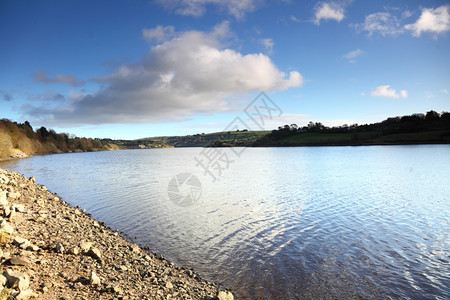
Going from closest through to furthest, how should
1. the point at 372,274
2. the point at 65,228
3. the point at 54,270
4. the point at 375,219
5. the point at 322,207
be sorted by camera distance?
the point at 54,270 < the point at 372,274 < the point at 65,228 < the point at 375,219 < the point at 322,207

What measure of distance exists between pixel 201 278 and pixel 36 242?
7.06m

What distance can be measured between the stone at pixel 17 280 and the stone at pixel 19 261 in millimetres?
1146

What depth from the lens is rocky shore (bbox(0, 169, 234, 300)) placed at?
7.16 meters

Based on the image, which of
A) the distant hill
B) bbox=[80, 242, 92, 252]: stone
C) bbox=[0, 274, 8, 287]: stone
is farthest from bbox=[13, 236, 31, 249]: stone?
the distant hill

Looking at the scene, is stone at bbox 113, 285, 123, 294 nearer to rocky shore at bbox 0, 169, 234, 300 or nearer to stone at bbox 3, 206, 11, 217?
rocky shore at bbox 0, 169, 234, 300

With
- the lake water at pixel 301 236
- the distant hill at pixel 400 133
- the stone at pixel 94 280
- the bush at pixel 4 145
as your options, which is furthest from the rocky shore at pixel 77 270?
the distant hill at pixel 400 133

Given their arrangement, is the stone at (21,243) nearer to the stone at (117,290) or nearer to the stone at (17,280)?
the stone at (17,280)

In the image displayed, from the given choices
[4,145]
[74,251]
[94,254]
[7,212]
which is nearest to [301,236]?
[94,254]

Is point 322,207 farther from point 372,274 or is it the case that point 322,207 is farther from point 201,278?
point 201,278

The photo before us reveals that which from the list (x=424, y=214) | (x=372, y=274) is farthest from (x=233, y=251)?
(x=424, y=214)

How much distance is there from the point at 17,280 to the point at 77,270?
2.15 metres

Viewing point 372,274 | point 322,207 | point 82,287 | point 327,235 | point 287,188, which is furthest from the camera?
point 287,188

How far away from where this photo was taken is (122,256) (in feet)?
36.1

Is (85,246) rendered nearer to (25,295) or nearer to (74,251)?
(74,251)
